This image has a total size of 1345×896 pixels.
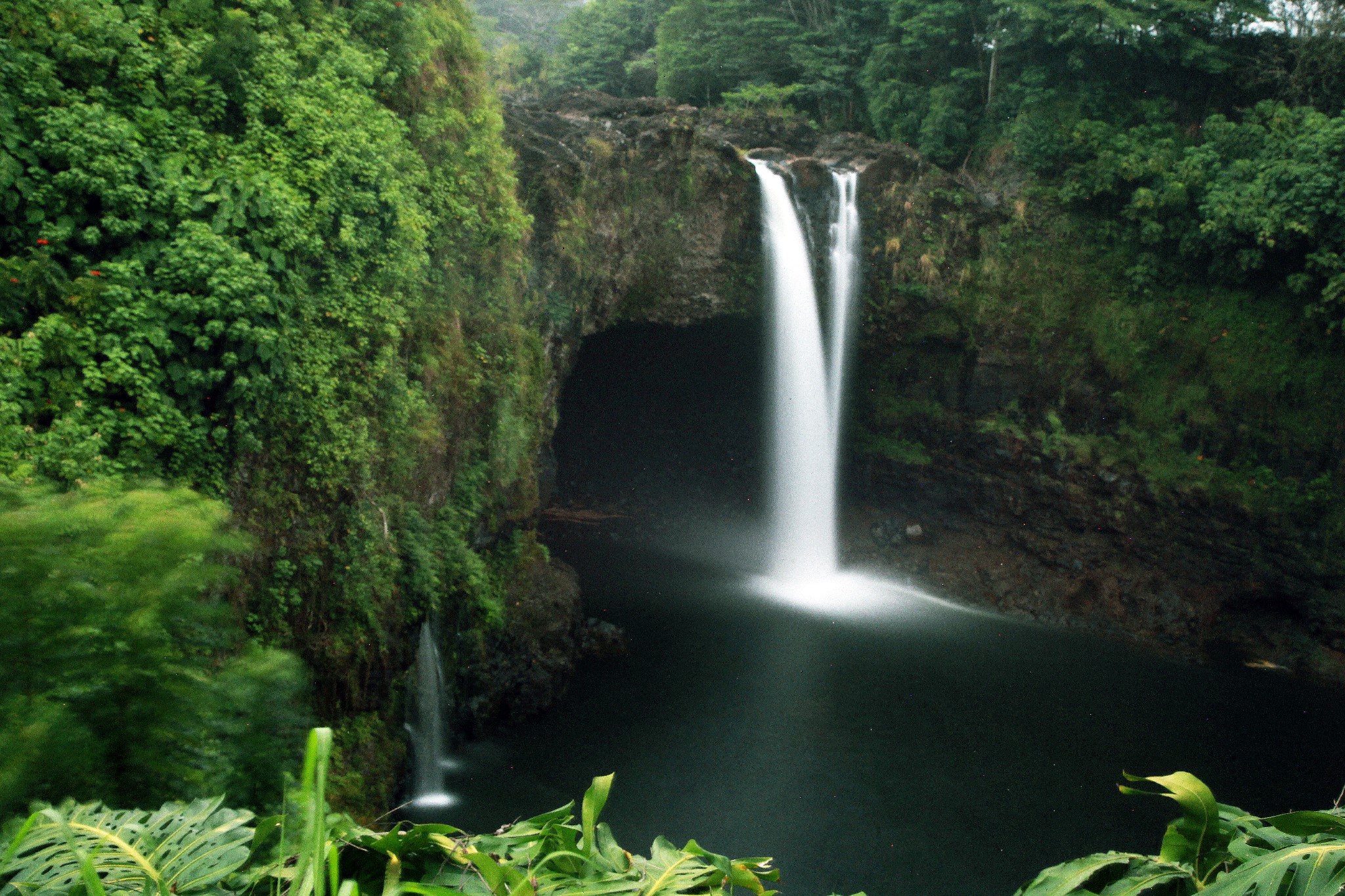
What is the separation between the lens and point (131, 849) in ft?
3.38

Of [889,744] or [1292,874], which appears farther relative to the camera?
[889,744]

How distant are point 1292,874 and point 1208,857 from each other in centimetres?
16

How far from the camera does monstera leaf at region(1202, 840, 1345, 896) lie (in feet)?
3.15

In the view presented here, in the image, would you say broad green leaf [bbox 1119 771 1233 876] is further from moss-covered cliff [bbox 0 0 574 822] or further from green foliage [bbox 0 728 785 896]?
moss-covered cliff [bbox 0 0 574 822]

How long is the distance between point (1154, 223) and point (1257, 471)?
3.85 meters

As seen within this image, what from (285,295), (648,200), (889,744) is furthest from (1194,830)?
(648,200)

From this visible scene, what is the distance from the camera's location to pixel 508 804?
23.0ft

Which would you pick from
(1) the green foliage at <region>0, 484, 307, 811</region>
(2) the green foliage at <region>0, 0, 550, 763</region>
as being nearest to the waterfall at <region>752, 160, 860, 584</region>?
→ (2) the green foliage at <region>0, 0, 550, 763</region>

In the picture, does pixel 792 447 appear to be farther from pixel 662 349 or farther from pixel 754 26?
pixel 754 26

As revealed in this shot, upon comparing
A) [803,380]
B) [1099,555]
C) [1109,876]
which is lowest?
[1099,555]

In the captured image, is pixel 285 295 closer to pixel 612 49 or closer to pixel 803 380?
pixel 803 380

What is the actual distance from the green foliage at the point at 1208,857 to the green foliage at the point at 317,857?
18.4 inches

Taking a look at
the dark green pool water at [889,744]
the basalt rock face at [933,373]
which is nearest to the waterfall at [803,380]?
the basalt rock face at [933,373]

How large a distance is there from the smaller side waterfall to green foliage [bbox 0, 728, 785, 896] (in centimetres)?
625
